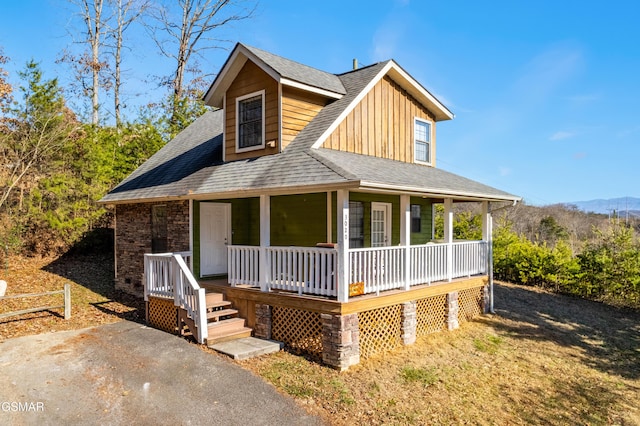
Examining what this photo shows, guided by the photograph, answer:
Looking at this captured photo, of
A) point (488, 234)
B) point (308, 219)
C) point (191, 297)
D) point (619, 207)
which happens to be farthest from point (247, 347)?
point (619, 207)

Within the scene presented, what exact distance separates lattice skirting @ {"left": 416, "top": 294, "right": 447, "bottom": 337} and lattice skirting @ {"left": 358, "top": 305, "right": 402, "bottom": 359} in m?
0.95

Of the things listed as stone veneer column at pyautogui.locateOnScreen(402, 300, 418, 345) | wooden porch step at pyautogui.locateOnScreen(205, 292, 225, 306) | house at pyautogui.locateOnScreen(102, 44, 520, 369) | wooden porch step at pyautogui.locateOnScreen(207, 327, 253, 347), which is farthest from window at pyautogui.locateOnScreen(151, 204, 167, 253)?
stone veneer column at pyautogui.locateOnScreen(402, 300, 418, 345)

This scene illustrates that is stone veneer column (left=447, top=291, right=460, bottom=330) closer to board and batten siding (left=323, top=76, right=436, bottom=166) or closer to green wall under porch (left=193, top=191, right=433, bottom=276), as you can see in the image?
green wall under porch (left=193, top=191, right=433, bottom=276)

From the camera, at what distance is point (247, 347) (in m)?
8.22

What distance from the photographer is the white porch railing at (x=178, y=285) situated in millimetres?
8492

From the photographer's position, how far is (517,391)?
285 inches

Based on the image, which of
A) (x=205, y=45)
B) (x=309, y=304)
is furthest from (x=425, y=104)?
(x=205, y=45)

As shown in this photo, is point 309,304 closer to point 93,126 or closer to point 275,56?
point 275,56

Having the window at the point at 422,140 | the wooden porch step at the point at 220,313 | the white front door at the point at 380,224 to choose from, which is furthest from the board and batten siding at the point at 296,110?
the wooden porch step at the point at 220,313

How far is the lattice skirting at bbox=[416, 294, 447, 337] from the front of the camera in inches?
389

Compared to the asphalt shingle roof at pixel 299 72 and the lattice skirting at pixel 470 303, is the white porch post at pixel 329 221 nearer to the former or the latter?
the asphalt shingle roof at pixel 299 72

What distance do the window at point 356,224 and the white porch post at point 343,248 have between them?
328 centimetres

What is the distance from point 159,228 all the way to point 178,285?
12.5 feet

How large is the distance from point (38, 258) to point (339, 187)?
49.2 ft
